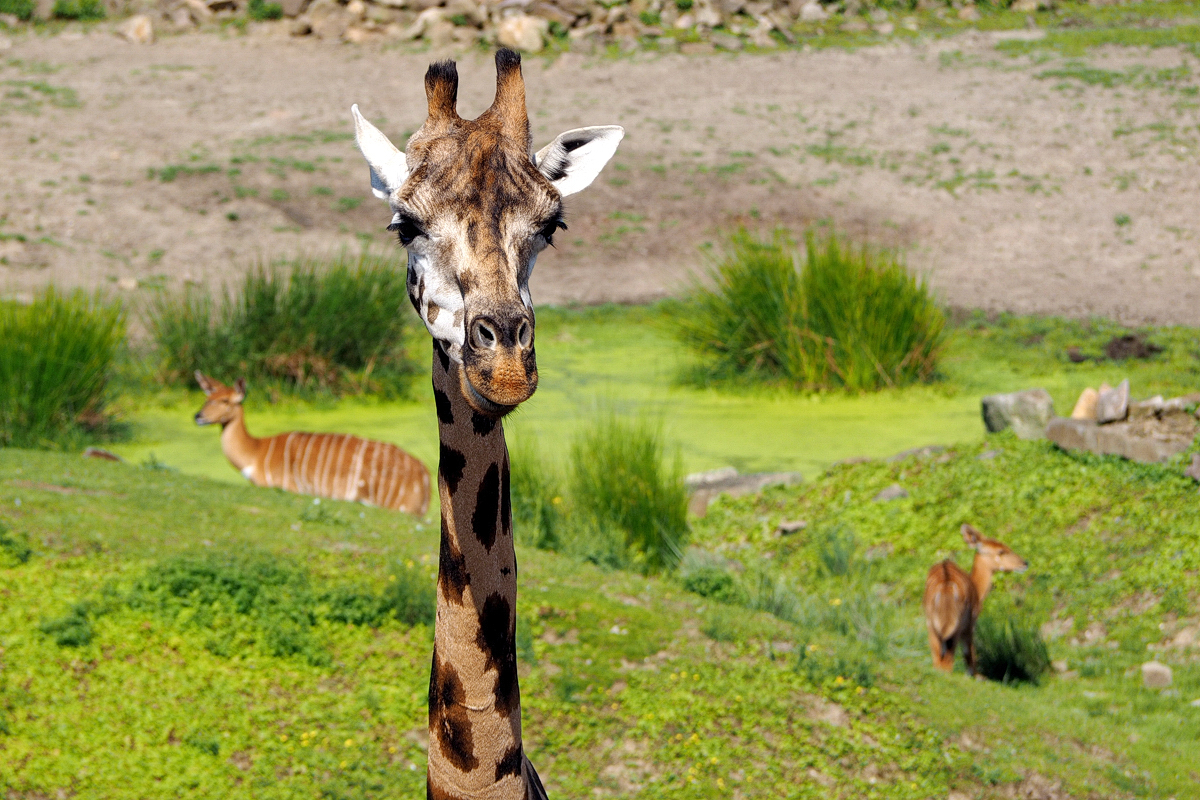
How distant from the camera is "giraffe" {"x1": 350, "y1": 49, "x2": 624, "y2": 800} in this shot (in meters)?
3.11

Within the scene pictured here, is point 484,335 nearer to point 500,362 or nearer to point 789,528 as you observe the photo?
point 500,362

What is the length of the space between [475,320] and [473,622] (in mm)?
918

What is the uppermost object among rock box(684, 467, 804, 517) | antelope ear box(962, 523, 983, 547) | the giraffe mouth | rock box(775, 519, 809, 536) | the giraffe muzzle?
the giraffe muzzle

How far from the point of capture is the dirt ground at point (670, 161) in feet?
65.9

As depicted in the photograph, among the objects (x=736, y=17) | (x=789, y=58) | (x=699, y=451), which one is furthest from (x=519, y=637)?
(x=736, y=17)

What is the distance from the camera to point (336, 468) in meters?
10.7

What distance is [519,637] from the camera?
6809 mm

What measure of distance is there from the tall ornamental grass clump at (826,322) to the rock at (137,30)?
16871mm

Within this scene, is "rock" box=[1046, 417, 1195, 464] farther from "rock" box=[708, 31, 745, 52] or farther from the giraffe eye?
"rock" box=[708, 31, 745, 52]

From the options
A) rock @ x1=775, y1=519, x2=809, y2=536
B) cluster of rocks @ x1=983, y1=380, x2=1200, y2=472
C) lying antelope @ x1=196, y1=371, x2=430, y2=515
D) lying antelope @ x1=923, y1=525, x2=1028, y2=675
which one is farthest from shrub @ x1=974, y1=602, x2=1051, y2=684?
lying antelope @ x1=196, y1=371, x2=430, y2=515

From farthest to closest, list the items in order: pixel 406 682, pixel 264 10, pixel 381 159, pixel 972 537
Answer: pixel 264 10, pixel 972 537, pixel 406 682, pixel 381 159

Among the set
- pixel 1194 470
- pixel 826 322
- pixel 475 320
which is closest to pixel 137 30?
pixel 826 322

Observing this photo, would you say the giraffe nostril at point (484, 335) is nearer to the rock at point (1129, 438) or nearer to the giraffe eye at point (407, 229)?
the giraffe eye at point (407, 229)

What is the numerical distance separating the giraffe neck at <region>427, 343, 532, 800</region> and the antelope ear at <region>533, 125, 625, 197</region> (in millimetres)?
540
